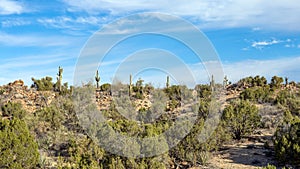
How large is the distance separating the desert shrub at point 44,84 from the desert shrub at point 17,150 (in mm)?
27004

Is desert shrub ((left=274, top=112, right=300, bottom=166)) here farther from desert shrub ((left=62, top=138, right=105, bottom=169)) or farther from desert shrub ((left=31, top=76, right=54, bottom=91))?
desert shrub ((left=31, top=76, right=54, bottom=91))

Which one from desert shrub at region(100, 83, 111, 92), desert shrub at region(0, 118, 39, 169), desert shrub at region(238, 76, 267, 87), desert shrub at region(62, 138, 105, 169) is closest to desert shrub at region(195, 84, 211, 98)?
desert shrub at region(238, 76, 267, 87)

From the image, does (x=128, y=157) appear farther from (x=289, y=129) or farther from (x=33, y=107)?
(x=33, y=107)

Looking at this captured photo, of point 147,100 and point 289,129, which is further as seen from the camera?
point 147,100

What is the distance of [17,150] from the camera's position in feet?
43.3

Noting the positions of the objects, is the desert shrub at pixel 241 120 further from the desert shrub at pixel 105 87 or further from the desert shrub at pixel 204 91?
the desert shrub at pixel 105 87

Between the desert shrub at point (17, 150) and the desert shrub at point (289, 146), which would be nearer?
the desert shrub at point (17, 150)

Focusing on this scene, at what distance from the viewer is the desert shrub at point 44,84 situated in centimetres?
4030

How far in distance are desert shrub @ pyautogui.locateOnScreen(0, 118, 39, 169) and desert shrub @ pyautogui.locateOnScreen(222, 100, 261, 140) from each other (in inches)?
402

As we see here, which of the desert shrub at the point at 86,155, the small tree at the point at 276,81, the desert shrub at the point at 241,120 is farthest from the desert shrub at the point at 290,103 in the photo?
the desert shrub at the point at 86,155

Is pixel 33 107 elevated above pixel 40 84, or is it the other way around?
pixel 40 84

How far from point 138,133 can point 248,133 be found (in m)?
7.94

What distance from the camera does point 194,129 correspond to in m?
16.4

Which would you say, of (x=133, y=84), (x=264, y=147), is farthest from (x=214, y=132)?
(x=133, y=84)
